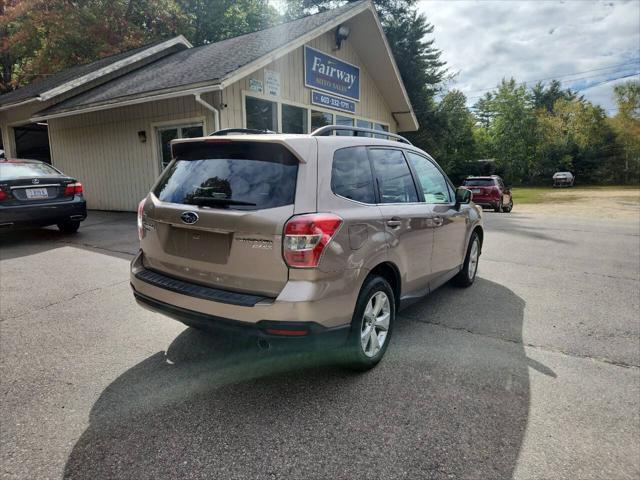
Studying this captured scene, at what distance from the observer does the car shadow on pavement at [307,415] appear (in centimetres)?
214

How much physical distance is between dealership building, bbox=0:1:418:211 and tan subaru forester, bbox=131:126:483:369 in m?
6.10

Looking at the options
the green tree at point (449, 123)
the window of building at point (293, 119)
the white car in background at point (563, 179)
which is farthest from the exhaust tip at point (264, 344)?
the white car in background at point (563, 179)

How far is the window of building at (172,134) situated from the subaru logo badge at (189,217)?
26.3 ft

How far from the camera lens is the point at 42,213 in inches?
285

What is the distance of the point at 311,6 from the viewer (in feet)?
110

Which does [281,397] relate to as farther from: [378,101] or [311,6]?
[311,6]

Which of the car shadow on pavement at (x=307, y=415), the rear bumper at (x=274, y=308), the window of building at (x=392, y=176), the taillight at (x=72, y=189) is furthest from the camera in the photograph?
the taillight at (x=72, y=189)

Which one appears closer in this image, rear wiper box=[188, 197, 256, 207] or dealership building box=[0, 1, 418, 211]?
rear wiper box=[188, 197, 256, 207]

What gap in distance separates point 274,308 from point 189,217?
88 cm

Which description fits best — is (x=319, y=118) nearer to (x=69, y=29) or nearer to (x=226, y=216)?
(x=226, y=216)

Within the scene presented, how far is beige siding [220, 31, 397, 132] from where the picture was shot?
978cm

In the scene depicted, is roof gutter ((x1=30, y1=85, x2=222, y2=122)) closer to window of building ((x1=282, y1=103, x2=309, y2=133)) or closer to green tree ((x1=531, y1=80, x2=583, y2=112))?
window of building ((x1=282, y1=103, x2=309, y2=133))

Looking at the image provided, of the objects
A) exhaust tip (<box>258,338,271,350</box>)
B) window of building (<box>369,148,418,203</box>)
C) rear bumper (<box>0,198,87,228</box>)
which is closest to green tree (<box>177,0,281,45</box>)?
rear bumper (<box>0,198,87,228</box>)

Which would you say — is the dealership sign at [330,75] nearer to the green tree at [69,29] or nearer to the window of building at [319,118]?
the window of building at [319,118]
